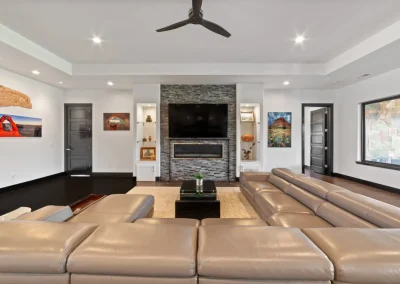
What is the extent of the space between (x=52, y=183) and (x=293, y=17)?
675 cm

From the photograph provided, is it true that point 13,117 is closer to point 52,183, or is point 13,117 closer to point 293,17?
point 52,183

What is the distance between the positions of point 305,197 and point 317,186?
0.20 metres

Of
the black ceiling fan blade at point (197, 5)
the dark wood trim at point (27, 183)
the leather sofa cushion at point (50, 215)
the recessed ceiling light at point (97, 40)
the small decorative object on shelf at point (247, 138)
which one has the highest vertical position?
the recessed ceiling light at point (97, 40)

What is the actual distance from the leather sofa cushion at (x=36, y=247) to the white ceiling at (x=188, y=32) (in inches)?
115

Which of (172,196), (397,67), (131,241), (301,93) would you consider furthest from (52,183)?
(397,67)

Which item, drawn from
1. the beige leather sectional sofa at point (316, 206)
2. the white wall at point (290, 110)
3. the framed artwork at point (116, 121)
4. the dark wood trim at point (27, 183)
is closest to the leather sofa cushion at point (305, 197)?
the beige leather sectional sofa at point (316, 206)

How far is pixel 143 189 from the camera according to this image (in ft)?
17.7

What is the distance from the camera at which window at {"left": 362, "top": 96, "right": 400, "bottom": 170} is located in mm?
5074

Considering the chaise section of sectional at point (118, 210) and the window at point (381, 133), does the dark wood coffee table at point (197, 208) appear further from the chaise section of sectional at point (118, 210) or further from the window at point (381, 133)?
the window at point (381, 133)

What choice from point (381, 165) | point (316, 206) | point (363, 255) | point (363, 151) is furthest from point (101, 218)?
point (363, 151)

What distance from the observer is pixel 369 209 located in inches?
73.5

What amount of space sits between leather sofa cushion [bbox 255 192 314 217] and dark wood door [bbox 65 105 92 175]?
6.03m

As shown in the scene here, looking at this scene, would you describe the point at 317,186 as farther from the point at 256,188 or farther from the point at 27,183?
the point at 27,183

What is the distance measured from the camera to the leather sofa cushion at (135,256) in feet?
3.35
